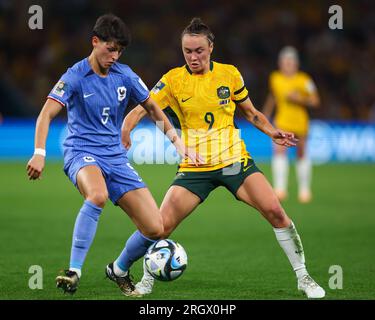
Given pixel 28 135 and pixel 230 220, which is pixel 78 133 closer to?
pixel 230 220

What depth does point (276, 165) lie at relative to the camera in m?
13.6

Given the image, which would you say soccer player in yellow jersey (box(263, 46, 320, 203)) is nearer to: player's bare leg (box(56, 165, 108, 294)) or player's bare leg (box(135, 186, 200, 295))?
player's bare leg (box(135, 186, 200, 295))

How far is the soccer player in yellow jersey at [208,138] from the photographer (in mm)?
6586

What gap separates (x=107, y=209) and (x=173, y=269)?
632 cm

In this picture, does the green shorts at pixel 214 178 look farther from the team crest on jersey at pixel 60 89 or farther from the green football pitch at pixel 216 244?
the team crest on jersey at pixel 60 89

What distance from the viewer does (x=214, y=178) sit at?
6715mm

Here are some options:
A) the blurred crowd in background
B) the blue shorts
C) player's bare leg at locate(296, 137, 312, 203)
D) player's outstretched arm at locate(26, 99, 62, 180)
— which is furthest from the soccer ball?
the blurred crowd in background

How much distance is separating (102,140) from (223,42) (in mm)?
15079

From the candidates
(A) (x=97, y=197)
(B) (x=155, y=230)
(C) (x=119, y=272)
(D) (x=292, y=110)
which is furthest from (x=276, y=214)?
(D) (x=292, y=110)

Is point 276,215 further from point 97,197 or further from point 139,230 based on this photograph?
point 97,197

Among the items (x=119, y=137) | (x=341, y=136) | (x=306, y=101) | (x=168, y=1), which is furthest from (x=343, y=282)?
(x=168, y=1)

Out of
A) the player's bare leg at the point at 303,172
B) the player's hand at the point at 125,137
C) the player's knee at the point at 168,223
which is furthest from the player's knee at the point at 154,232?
the player's bare leg at the point at 303,172

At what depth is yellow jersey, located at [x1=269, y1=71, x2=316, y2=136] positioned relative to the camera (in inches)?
551

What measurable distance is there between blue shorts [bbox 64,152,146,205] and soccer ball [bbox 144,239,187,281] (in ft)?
1.65
